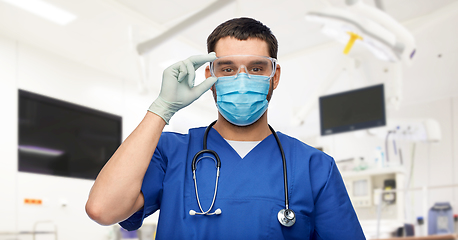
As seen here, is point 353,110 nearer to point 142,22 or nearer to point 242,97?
point 142,22

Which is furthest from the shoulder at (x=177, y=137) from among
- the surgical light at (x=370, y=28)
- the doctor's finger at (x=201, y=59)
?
the surgical light at (x=370, y=28)

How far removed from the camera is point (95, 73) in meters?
4.55

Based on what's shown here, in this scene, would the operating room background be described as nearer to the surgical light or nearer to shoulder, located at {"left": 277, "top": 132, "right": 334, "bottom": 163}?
the surgical light

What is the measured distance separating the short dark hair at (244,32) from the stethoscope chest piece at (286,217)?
45 cm

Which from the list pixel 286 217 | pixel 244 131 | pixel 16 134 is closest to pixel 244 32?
pixel 244 131

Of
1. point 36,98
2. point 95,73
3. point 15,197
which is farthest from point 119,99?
point 15,197

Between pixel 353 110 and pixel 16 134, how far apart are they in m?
3.11

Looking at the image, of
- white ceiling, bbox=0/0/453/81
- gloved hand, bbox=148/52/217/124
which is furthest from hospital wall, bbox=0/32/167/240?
gloved hand, bbox=148/52/217/124

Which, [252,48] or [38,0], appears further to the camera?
[38,0]

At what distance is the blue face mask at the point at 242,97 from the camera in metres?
1.11

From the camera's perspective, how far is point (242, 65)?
1.12 meters

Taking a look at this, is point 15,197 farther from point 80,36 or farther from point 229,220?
point 229,220

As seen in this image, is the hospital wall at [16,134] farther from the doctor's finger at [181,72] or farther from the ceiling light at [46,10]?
the doctor's finger at [181,72]

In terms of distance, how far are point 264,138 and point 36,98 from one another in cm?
334
